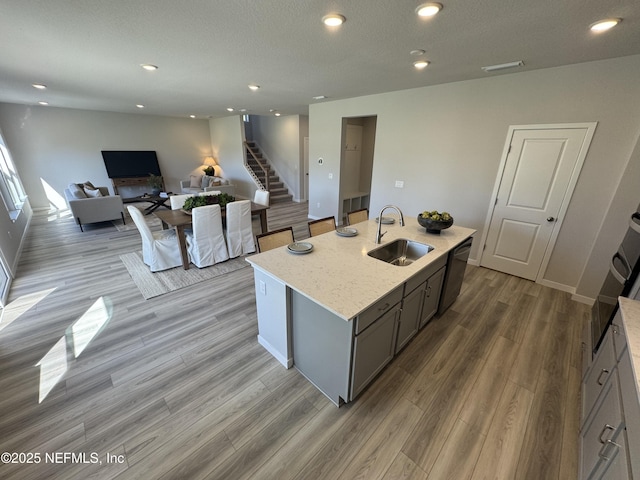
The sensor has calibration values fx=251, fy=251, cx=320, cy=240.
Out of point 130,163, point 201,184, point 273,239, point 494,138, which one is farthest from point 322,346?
point 130,163

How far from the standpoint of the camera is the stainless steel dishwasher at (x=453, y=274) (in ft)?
8.20

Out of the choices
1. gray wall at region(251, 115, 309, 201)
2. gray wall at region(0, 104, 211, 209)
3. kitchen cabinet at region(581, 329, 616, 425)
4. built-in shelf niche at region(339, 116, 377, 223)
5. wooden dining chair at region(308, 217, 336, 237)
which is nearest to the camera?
kitchen cabinet at region(581, 329, 616, 425)

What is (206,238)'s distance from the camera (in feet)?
12.2

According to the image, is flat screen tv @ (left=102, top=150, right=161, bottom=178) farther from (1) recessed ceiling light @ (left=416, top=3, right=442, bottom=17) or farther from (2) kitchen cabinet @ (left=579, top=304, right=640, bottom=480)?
(2) kitchen cabinet @ (left=579, top=304, right=640, bottom=480)

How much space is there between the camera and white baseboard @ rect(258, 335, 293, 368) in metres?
2.08

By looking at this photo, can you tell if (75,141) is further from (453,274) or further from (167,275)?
(453,274)

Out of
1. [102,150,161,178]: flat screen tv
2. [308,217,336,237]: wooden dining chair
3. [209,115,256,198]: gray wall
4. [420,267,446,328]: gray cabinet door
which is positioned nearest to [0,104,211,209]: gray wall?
[102,150,161,178]: flat screen tv

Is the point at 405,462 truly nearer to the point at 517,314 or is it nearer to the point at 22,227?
the point at 517,314

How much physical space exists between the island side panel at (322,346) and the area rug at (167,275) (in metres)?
2.12

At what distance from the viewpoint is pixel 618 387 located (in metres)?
1.24

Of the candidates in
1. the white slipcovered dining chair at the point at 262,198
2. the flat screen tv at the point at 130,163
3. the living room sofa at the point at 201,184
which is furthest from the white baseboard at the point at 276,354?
the flat screen tv at the point at 130,163

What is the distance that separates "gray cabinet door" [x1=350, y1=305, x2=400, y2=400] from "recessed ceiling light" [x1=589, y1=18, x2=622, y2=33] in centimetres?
252

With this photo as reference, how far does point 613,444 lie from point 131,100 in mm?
7600

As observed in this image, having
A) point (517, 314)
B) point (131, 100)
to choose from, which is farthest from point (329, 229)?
point (131, 100)
